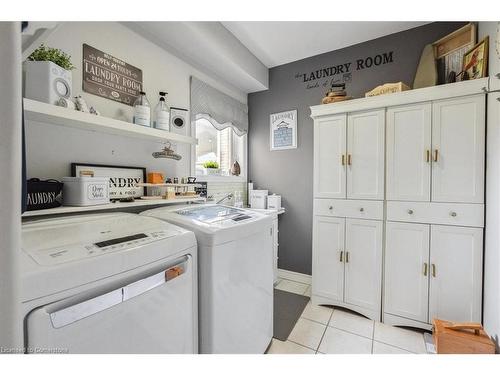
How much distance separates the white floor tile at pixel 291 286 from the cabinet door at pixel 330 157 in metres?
1.17

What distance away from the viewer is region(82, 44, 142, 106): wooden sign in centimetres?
147

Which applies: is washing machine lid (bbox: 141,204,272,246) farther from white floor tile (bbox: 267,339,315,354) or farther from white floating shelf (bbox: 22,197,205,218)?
white floor tile (bbox: 267,339,315,354)

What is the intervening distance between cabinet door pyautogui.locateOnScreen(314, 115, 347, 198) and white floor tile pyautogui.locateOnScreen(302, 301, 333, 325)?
1.13 metres

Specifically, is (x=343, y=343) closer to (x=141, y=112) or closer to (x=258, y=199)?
Answer: (x=258, y=199)

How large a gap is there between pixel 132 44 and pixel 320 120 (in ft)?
5.83

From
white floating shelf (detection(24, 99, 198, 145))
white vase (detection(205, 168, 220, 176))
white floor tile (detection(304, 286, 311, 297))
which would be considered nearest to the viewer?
white floating shelf (detection(24, 99, 198, 145))

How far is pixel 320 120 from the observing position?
2223 mm

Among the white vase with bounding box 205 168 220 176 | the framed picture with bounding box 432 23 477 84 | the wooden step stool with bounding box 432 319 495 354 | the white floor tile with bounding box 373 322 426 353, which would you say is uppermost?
the framed picture with bounding box 432 23 477 84

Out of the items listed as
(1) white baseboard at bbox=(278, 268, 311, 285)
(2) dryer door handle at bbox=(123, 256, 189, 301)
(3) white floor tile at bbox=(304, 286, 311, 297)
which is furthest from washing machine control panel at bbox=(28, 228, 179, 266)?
(1) white baseboard at bbox=(278, 268, 311, 285)

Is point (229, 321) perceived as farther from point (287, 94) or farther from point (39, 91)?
point (287, 94)

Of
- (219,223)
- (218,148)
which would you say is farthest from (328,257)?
(218,148)

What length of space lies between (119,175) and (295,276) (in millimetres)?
2332

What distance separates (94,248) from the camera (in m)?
0.77

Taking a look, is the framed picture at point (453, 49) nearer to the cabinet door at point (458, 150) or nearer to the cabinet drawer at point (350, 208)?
the cabinet door at point (458, 150)
